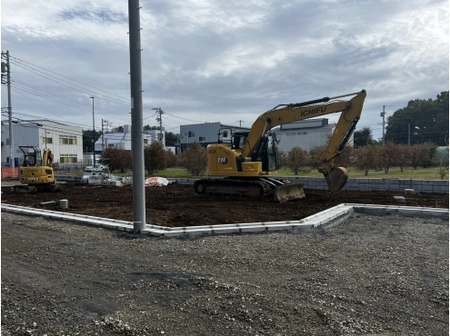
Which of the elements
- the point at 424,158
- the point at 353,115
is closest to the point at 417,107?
the point at 424,158

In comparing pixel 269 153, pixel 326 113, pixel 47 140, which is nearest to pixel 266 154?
pixel 269 153

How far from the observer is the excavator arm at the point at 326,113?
1236 cm

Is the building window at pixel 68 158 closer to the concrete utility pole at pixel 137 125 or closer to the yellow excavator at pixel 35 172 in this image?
the yellow excavator at pixel 35 172

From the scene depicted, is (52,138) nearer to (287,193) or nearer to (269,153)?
(269,153)

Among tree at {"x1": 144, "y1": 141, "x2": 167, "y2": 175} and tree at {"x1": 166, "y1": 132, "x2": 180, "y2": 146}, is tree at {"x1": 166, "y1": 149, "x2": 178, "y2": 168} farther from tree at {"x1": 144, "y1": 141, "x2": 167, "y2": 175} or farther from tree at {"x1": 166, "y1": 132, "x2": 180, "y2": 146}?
tree at {"x1": 166, "y1": 132, "x2": 180, "y2": 146}

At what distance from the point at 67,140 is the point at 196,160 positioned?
38.8m

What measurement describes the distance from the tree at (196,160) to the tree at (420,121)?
4387 centimetres

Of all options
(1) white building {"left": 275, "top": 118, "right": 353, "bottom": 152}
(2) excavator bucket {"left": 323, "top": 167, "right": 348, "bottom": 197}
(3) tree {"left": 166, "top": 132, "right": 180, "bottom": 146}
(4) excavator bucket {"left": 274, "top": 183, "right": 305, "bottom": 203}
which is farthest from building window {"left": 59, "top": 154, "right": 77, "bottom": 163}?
(2) excavator bucket {"left": 323, "top": 167, "right": 348, "bottom": 197}

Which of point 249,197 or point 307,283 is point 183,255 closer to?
point 307,283

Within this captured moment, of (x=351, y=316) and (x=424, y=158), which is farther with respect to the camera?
(x=424, y=158)

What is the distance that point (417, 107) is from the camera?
6556 cm

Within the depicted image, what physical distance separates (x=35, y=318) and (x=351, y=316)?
3.14 meters

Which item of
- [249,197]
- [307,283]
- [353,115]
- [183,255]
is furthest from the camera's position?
[249,197]

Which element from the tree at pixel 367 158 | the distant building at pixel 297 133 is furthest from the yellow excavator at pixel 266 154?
the distant building at pixel 297 133
